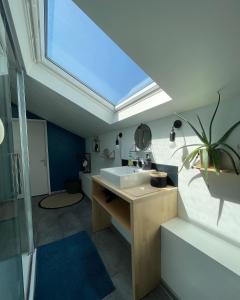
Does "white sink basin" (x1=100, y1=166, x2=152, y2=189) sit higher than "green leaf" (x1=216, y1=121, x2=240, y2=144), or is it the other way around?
"green leaf" (x1=216, y1=121, x2=240, y2=144)

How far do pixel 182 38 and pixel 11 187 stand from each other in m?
1.61

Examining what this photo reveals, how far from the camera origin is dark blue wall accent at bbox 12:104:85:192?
12.3ft

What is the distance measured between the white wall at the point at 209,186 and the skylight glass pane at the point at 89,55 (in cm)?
60

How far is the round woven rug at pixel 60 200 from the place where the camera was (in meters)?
3.02

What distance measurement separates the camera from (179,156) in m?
1.42

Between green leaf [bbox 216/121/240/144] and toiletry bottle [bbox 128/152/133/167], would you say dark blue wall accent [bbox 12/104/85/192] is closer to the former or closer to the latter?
toiletry bottle [bbox 128/152/133/167]

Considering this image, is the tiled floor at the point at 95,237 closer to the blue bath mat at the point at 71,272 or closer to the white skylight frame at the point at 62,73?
the blue bath mat at the point at 71,272

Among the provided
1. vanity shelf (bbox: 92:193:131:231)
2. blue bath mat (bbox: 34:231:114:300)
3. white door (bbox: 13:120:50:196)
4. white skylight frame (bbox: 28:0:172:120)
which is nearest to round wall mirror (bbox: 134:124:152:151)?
white skylight frame (bbox: 28:0:172:120)

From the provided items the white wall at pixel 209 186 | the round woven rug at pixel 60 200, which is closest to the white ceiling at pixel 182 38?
the white wall at pixel 209 186

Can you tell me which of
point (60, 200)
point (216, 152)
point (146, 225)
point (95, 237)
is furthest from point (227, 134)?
point (60, 200)

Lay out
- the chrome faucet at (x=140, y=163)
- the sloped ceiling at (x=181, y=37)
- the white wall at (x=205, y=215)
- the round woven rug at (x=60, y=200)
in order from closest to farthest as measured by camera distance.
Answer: the sloped ceiling at (x=181, y=37)
the white wall at (x=205, y=215)
the chrome faucet at (x=140, y=163)
the round woven rug at (x=60, y=200)

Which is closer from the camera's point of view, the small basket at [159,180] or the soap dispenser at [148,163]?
the small basket at [159,180]

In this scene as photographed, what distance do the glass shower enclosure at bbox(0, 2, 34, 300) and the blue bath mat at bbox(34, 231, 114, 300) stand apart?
18 centimetres

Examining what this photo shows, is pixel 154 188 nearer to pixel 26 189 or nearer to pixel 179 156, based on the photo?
pixel 179 156
